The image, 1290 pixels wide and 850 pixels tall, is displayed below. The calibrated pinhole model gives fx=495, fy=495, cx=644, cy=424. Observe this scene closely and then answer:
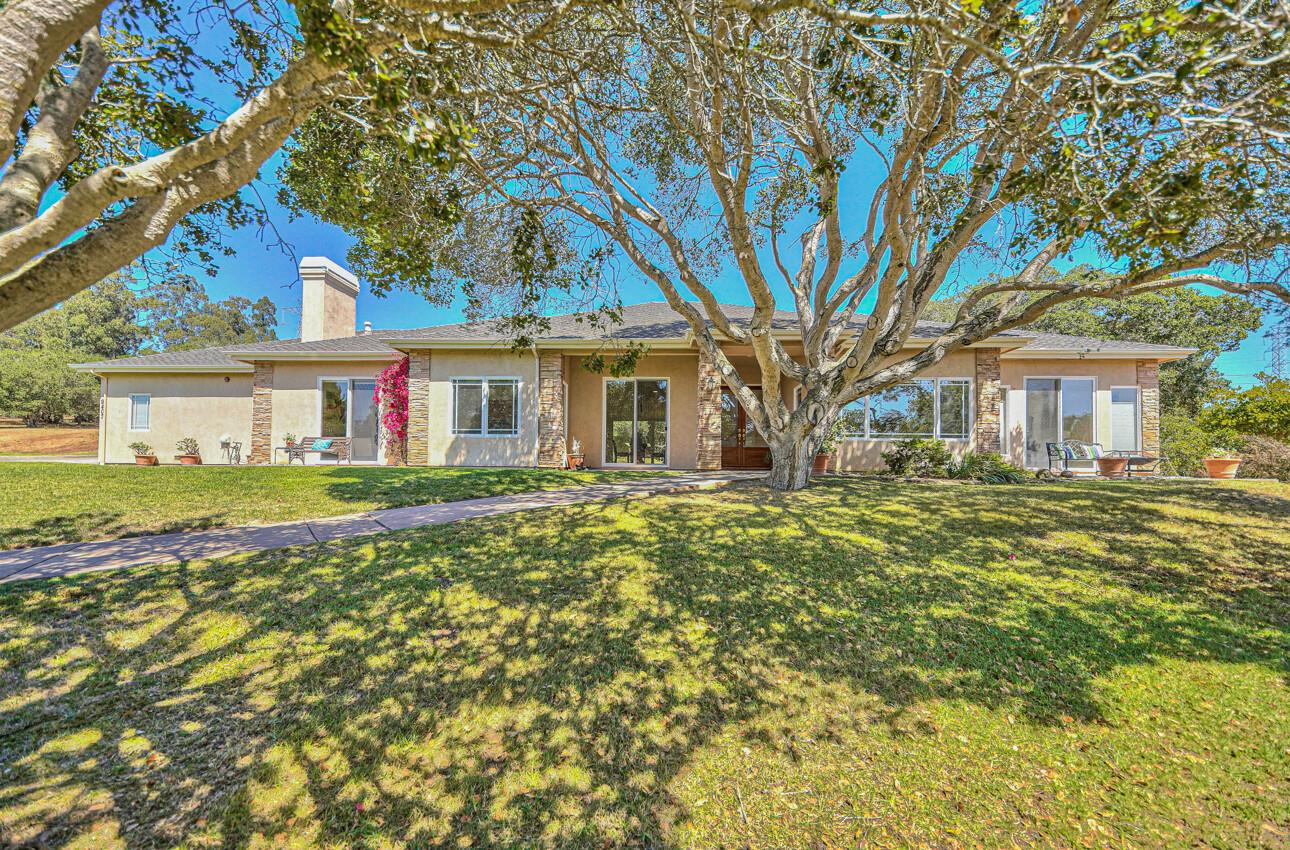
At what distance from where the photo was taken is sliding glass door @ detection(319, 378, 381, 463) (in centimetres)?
1333

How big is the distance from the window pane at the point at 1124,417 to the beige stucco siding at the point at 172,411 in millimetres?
23472

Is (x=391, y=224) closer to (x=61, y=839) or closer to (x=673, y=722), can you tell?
(x=61, y=839)

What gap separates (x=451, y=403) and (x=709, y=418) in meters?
6.44

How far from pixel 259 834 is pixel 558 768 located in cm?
121

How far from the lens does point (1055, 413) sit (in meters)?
12.9

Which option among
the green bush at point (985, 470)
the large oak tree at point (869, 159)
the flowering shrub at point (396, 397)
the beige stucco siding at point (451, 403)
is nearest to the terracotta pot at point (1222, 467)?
the green bush at point (985, 470)

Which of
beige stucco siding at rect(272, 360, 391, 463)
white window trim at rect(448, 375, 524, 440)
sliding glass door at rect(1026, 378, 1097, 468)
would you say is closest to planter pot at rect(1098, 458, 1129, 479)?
sliding glass door at rect(1026, 378, 1097, 468)

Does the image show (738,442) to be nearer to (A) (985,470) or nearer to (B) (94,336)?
(A) (985,470)

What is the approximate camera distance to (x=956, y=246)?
611 cm

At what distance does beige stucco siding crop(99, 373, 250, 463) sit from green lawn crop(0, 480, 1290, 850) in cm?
1250

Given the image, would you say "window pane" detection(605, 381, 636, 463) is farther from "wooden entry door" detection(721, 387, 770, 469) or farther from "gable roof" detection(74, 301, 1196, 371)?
"wooden entry door" detection(721, 387, 770, 469)

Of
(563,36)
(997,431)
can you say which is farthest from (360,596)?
(997,431)

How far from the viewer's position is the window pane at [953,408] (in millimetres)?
12008

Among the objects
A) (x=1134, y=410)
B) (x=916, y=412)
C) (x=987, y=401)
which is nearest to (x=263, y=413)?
(x=916, y=412)
